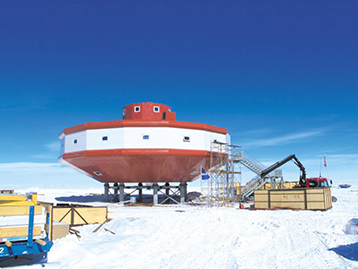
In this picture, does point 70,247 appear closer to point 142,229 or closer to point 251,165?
point 142,229

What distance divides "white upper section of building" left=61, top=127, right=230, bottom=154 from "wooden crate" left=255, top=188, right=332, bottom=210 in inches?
365

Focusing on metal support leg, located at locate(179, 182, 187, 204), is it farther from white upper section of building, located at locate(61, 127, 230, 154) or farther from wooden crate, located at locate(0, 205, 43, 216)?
wooden crate, located at locate(0, 205, 43, 216)

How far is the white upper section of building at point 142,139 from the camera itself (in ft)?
106

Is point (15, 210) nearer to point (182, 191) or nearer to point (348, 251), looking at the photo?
point (348, 251)

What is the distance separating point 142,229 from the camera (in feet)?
58.2

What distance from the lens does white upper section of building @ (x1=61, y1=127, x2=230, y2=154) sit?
32.3m

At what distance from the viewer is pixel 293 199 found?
2616 cm

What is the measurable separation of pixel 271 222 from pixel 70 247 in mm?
10688

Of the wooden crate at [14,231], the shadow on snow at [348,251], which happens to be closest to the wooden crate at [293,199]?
the shadow on snow at [348,251]

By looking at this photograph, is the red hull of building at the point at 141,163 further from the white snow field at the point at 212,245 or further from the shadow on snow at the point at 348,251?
the shadow on snow at the point at 348,251

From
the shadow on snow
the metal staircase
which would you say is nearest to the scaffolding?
the metal staircase

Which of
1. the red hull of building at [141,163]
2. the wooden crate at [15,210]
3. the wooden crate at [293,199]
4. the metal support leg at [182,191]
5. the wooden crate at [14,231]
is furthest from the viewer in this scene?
the metal support leg at [182,191]

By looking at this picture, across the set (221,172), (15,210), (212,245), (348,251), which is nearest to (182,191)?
(221,172)

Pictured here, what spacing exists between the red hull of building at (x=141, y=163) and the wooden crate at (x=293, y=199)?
8.79 meters
